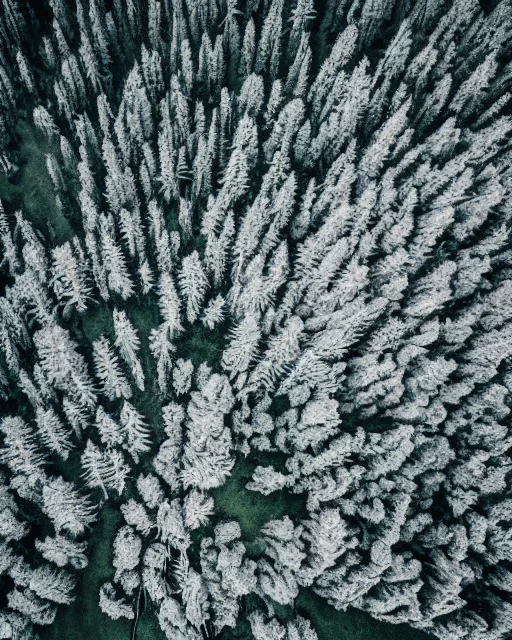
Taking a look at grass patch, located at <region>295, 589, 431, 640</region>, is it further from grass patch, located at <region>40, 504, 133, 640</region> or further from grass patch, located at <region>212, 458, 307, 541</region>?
grass patch, located at <region>40, 504, 133, 640</region>

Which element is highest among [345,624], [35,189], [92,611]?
[35,189]

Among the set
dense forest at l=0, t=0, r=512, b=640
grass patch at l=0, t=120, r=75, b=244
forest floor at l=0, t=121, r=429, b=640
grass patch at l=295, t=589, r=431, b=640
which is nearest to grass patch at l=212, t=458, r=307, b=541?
forest floor at l=0, t=121, r=429, b=640

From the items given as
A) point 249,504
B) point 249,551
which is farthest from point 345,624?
point 249,504

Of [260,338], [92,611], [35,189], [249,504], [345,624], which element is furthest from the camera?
[35,189]

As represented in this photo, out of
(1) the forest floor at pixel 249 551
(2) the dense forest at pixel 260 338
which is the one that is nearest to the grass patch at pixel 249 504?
(1) the forest floor at pixel 249 551

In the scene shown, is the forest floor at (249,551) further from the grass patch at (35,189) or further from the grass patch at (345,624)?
the grass patch at (35,189)

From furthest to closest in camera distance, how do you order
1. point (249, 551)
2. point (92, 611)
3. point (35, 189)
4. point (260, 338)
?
point (35, 189)
point (260, 338)
point (249, 551)
point (92, 611)

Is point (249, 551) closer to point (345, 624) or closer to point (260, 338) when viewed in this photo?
point (345, 624)

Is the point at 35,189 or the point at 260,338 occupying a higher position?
the point at 35,189

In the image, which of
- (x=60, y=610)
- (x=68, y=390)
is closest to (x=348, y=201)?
(x=68, y=390)
